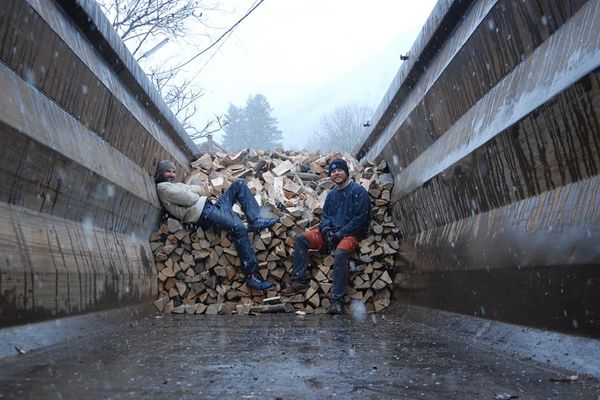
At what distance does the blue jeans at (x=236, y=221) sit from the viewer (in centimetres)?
639

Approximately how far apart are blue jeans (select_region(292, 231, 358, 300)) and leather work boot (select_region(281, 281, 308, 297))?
0.05 metres

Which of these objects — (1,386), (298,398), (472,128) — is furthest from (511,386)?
(472,128)

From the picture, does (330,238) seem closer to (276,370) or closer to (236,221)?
(236,221)

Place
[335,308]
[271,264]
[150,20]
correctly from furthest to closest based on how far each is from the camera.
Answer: [150,20], [271,264], [335,308]

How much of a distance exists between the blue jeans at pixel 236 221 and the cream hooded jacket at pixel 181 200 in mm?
106

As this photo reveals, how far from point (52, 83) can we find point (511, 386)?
2883 mm

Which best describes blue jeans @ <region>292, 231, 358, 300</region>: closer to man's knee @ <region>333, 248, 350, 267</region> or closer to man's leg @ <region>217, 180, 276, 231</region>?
man's knee @ <region>333, 248, 350, 267</region>

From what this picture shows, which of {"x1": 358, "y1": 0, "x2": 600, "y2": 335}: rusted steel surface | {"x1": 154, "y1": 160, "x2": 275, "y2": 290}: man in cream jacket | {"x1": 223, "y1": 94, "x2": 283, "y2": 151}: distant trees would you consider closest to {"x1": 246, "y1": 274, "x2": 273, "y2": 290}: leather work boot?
{"x1": 154, "y1": 160, "x2": 275, "y2": 290}: man in cream jacket

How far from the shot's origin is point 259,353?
9.66ft

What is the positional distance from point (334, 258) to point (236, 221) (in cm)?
117

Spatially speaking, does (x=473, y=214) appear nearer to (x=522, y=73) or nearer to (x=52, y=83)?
(x=522, y=73)

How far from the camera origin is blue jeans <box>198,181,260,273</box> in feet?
21.0

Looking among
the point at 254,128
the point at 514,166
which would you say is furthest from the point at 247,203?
the point at 254,128

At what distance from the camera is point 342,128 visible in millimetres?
70250
